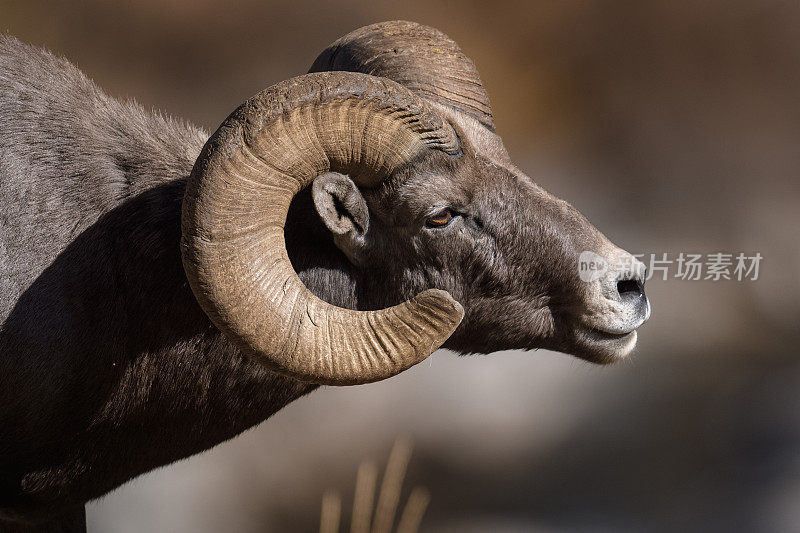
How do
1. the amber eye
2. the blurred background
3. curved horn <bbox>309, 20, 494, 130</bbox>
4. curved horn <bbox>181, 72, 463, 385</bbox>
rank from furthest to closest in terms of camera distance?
the blurred background < curved horn <bbox>309, 20, 494, 130</bbox> < the amber eye < curved horn <bbox>181, 72, 463, 385</bbox>

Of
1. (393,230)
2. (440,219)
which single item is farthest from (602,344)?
(393,230)

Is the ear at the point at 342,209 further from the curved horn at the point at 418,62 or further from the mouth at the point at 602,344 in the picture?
the mouth at the point at 602,344

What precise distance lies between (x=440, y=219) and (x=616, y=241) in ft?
16.5

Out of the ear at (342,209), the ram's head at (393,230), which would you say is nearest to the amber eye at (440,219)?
the ram's head at (393,230)

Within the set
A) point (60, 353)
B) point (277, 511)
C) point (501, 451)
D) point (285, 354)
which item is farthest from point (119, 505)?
point (285, 354)

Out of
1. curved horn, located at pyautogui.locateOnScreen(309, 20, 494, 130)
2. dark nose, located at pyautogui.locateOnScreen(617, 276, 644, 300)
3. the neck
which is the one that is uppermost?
curved horn, located at pyautogui.locateOnScreen(309, 20, 494, 130)

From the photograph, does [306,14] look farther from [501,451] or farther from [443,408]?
[501,451]

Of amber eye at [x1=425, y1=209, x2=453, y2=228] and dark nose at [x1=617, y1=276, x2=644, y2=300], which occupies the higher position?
dark nose at [x1=617, y1=276, x2=644, y2=300]

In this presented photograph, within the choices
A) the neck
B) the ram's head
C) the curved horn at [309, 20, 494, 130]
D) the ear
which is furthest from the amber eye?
the curved horn at [309, 20, 494, 130]

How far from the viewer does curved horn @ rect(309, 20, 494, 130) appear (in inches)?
145

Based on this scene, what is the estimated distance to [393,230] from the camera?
334cm

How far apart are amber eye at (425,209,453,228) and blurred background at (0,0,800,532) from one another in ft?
13.1

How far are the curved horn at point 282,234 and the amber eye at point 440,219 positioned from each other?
1.10ft

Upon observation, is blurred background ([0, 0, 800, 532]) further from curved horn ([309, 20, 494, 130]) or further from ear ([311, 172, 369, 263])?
ear ([311, 172, 369, 263])
